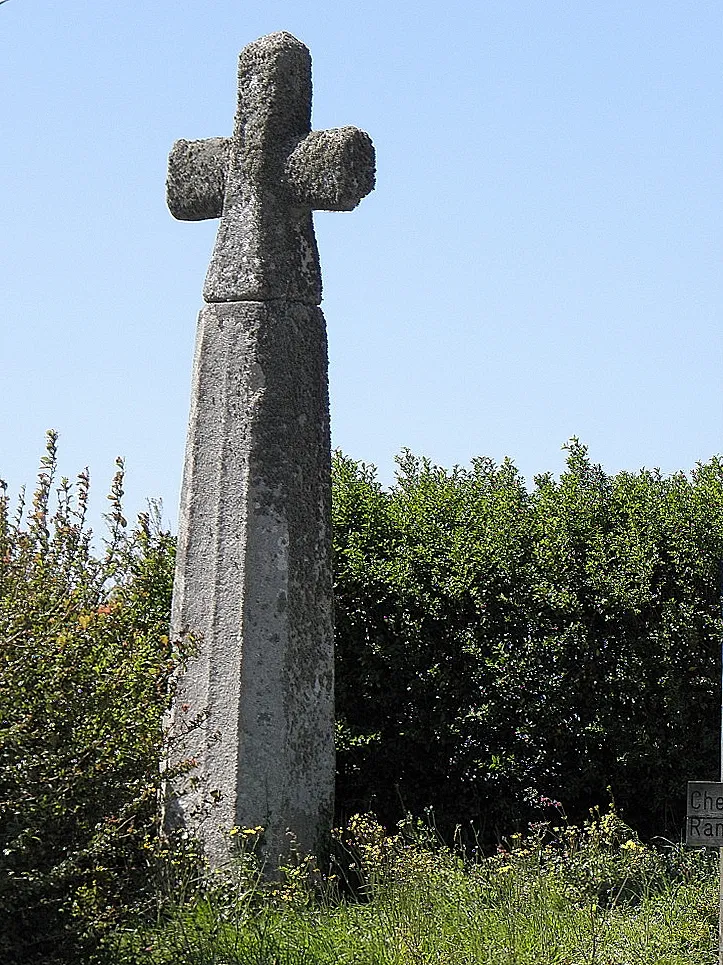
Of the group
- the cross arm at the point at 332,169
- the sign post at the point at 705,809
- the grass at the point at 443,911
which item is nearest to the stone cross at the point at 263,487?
the cross arm at the point at 332,169

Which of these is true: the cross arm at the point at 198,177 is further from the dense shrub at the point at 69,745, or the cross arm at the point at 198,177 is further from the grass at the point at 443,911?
the grass at the point at 443,911

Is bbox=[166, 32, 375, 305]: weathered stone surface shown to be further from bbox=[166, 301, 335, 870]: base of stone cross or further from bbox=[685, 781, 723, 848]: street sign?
bbox=[685, 781, 723, 848]: street sign

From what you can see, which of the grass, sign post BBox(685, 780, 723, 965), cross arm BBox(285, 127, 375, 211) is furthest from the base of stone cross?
sign post BBox(685, 780, 723, 965)

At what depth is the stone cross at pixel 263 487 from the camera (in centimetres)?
630

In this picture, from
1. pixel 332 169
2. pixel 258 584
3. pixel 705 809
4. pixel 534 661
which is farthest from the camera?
pixel 534 661

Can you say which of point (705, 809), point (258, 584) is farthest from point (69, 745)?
point (705, 809)

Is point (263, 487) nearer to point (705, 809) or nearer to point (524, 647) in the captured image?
point (524, 647)

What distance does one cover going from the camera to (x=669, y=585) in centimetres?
761

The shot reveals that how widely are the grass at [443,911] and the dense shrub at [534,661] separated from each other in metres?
0.71

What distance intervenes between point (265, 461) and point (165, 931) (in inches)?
86.0

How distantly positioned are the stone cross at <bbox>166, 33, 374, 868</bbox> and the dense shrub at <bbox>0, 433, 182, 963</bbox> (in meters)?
0.38

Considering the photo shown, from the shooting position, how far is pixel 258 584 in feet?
20.9

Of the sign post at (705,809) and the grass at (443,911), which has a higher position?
the sign post at (705,809)

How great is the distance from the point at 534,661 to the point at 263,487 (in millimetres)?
2039
